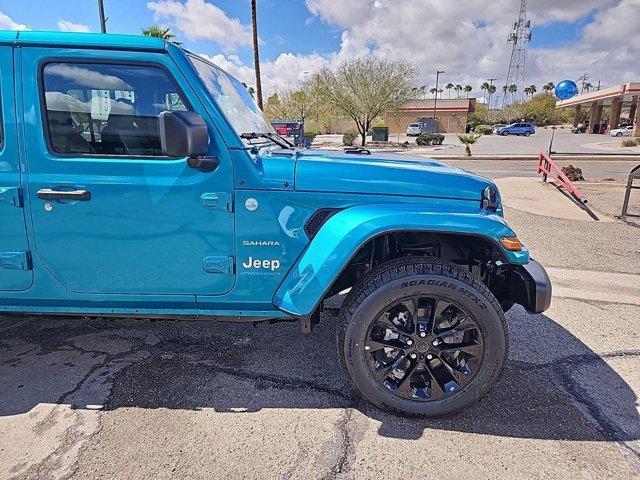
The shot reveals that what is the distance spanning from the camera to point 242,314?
247 cm

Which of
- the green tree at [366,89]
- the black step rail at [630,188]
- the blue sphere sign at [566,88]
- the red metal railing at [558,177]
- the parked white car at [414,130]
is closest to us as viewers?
the black step rail at [630,188]

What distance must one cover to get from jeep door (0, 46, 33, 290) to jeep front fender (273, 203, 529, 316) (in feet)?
5.06

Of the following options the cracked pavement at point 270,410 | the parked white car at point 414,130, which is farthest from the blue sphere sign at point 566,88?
the parked white car at point 414,130

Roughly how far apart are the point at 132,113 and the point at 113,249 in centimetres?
78

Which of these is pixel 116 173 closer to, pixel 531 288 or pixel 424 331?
pixel 424 331

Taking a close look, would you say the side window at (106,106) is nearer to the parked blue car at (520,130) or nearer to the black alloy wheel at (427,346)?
the black alloy wheel at (427,346)

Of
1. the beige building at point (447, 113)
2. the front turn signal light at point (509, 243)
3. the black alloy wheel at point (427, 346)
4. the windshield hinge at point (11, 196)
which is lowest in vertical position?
the black alloy wheel at point (427, 346)

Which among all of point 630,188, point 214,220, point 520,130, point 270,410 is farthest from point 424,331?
point 520,130

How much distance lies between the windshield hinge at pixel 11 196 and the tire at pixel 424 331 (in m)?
1.91

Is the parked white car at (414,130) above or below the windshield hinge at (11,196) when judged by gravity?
above

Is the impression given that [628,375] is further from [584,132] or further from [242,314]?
[584,132]

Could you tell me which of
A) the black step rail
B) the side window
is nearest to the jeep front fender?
the side window

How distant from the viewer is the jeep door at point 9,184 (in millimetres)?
2225

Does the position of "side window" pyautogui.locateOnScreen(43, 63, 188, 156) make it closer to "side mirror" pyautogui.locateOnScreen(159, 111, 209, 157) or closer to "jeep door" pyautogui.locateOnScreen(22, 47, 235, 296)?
"jeep door" pyautogui.locateOnScreen(22, 47, 235, 296)
